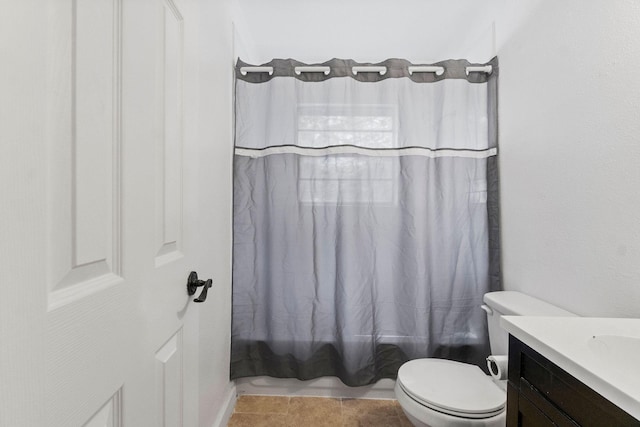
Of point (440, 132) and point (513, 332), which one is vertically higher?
point (440, 132)

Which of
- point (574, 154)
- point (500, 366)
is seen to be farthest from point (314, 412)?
point (574, 154)

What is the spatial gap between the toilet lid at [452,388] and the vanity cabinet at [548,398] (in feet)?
1.02

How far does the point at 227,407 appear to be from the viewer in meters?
1.62

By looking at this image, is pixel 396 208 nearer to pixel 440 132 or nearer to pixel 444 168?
pixel 444 168

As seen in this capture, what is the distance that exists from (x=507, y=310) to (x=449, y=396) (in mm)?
Answer: 460

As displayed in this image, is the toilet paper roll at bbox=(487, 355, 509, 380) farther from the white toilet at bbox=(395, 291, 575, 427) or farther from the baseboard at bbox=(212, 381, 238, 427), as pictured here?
the baseboard at bbox=(212, 381, 238, 427)

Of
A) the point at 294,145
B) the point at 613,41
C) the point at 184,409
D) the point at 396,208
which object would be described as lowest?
the point at 184,409

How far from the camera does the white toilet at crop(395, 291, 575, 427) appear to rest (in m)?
1.13

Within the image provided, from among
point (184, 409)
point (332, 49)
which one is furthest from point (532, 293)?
point (332, 49)

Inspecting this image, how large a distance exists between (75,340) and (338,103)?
165 centimetres

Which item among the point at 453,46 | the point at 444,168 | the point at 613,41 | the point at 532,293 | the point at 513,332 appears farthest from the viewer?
the point at 453,46

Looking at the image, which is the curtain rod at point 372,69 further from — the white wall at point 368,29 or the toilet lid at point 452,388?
the toilet lid at point 452,388

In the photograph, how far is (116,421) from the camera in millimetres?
542

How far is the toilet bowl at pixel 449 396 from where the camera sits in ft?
3.70
